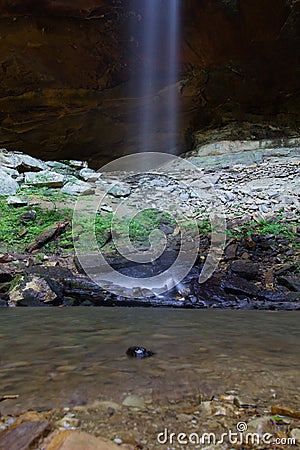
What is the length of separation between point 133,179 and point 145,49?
149 inches

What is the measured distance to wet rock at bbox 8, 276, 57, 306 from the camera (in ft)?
12.0

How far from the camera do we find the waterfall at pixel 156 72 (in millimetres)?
6008

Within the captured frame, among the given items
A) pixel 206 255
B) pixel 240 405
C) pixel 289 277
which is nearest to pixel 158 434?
pixel 240 405

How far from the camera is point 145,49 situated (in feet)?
22.0

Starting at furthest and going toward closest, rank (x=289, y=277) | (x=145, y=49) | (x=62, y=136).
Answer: (x=62, y=136) → (x=145, y=49) → (x=289, y=277)

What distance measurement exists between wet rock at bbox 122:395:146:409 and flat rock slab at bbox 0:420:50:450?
25 centimetres

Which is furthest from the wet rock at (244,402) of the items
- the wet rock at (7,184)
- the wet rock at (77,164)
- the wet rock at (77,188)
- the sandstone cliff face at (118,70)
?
the wet rock at (77,164)

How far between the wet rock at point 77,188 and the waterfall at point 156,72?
251cm

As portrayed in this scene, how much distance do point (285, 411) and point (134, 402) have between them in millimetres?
457

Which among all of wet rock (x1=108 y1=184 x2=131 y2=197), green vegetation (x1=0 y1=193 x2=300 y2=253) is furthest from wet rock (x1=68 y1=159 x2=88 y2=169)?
green vegetation (x1=0 y1=193 x2=300 y2=253)

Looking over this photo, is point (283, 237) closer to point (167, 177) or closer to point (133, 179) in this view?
point (167, 177)

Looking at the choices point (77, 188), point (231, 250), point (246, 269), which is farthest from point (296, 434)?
point (77, 188)

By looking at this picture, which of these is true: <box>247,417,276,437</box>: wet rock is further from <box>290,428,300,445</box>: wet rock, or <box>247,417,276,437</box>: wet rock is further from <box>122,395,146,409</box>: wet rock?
<box>122,395,146,409</box>: wet rock

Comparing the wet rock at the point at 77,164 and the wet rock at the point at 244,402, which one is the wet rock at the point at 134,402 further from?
the wet rock at the point at 77,164
